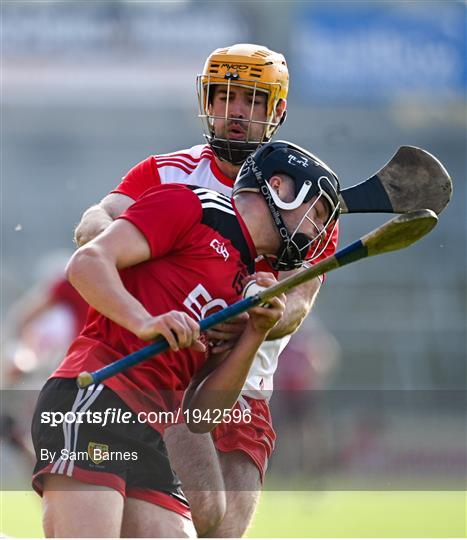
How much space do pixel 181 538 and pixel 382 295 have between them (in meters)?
13.8

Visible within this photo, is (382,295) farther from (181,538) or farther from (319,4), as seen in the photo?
(181,538)

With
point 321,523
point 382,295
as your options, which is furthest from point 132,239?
point 382,295

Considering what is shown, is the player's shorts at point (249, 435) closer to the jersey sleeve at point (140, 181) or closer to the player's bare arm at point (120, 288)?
the jersey sleeve at point (140, 181)

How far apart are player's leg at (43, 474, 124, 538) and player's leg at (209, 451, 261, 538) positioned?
118 centimetres

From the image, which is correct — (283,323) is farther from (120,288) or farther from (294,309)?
(120,288)

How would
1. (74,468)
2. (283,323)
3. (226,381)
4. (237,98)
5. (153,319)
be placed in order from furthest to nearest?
(237,98) < (283,323) < (226,381) < (74,468) < (153,319)

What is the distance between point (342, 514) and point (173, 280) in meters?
5.63

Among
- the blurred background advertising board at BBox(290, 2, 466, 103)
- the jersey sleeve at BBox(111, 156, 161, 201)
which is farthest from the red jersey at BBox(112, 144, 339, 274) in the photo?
the blurred background advertising board at BBox(290, 2, 466, 103)

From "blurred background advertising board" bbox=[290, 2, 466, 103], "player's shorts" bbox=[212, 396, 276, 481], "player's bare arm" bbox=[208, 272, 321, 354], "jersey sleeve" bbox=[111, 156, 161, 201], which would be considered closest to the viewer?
"player's bare arm" bbox=[208, 272, 321, 354]

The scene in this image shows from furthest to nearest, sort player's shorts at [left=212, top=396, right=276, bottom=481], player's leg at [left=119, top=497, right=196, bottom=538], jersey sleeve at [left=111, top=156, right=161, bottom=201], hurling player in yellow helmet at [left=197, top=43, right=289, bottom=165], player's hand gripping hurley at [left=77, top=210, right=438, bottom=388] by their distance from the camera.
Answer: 1. player's shorts at [left=212, top=396, right=276, bottom=481]
2. jersey sleeve at [left=111, top=156, right=161, bottom=201]
3. hurling player in yellow helmet at [left=197, top=43, right=289, bottom=165]
4. player's leg at [left=119, top=497, right=196, bottom=538]
5. player's hand gripping hurley at [left=77, top=210, right=438, bottom=388]

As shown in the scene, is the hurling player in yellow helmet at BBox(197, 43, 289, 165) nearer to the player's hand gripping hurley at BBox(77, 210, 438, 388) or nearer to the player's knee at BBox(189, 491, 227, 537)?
the player's hand gripping hurley at BBox(77, 210, 438, 388)

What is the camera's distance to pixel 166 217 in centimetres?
326

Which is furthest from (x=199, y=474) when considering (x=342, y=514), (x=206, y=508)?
(x=342, y=514)

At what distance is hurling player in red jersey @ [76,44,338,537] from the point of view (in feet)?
13.3
